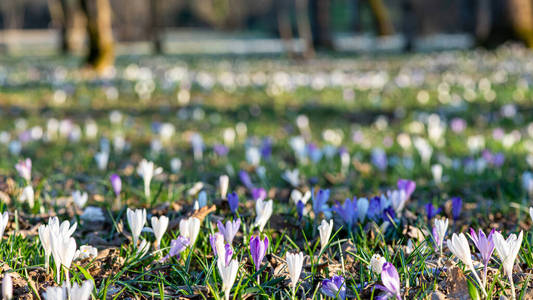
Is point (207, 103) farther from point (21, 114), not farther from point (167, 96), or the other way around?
point (21, 114)

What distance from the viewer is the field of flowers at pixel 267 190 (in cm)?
197

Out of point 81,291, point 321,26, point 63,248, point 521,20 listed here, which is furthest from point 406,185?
point 321,26

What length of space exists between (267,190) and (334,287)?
184 centimetres

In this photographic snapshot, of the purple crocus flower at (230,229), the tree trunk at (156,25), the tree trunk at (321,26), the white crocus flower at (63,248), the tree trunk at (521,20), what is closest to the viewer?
the white crocus flower at (63,248)

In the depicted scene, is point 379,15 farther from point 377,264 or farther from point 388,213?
point 377,264

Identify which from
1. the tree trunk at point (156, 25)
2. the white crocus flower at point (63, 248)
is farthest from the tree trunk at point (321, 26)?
the white crocus flower at point (63, 248)

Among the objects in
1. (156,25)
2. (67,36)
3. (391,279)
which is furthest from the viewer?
(67,36)

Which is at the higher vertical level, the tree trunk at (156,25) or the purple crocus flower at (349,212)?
the purple crocus flower at (349,212)

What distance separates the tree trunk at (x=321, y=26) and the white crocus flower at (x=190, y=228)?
22643 millimetres

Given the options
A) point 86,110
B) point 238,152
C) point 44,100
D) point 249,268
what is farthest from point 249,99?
point 249,268

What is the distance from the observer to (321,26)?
25.1 m

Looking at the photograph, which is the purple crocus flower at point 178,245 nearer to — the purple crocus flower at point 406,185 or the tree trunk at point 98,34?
the purple crocus flower at point 406,185

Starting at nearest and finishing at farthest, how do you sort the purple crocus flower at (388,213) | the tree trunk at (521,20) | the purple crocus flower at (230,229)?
the purple crocus flower at (230,229), the purple crocus flower at (388,213), the tree trunk at (521,20)

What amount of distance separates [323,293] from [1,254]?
120cm
